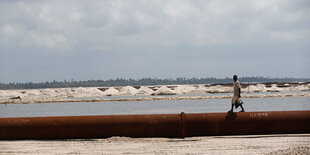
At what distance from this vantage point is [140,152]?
10711 millimetres

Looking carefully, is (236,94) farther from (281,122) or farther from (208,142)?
(208,142)

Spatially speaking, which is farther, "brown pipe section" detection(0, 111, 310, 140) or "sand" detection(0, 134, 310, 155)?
"brown pipe section" detection(0, 111, 310, 140)

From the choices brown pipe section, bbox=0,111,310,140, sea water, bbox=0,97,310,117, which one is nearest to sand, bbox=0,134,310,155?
brown pipe section, bbox=0,111,310,140

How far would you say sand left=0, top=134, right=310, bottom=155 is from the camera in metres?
10.7

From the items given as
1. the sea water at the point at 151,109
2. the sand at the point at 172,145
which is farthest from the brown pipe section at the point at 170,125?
the sea water at the point at 151,109

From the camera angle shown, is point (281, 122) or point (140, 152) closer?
point (140, 152)

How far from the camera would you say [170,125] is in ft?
42.0

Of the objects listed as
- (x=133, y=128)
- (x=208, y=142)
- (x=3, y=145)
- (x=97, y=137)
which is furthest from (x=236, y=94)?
(x=3, y=145)

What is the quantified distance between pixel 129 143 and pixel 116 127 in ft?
2.93

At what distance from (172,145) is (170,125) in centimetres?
117

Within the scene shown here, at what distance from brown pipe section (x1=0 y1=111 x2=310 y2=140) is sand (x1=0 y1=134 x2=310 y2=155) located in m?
0.21

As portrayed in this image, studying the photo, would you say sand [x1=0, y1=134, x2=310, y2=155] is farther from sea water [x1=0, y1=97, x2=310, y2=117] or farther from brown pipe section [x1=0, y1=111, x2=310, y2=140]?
sea water [x1=0, y1=97, x2=310, y2=117]

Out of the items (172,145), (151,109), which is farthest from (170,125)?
(151,109)

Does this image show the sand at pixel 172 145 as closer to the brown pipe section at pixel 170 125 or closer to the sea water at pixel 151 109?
the brown pipe section at pixel 170 125
